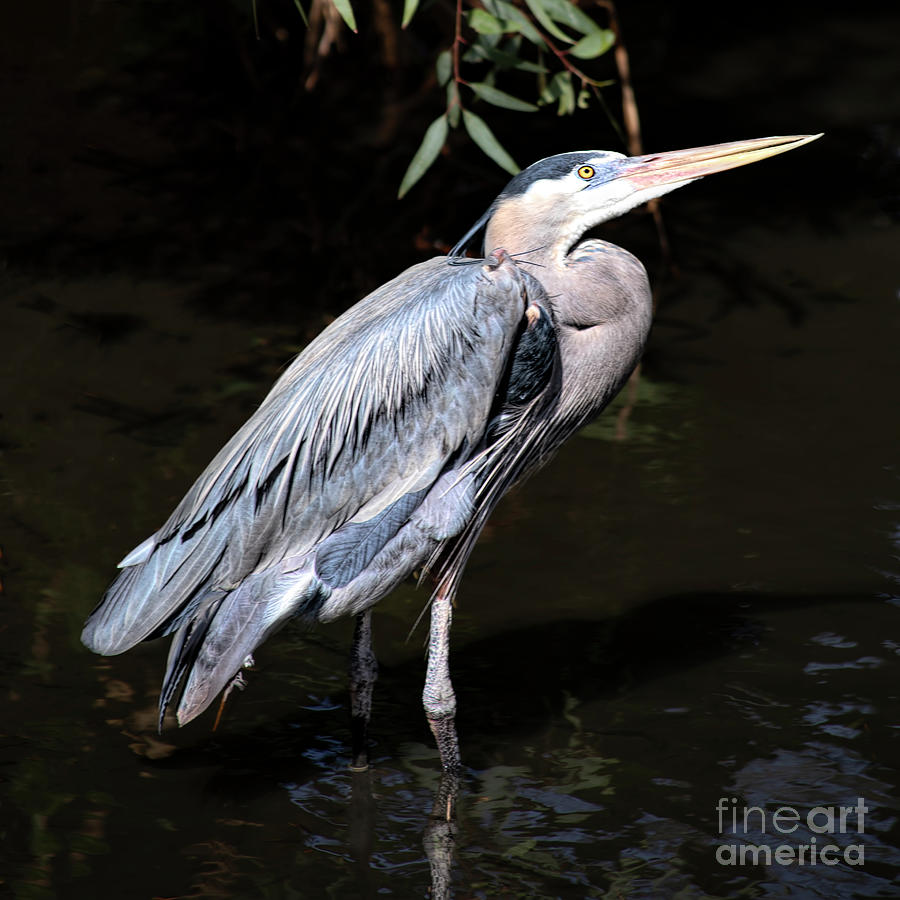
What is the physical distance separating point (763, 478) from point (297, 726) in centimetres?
229

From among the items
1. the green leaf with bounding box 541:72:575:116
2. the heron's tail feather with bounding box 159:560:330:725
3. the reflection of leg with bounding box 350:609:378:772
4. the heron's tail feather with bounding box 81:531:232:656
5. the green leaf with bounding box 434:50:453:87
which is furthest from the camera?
the green leaf with bounding box 541:72:575:116

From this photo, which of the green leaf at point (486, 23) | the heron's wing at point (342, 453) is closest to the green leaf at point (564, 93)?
the green leaf at point (486, 23)

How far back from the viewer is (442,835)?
12.5ft

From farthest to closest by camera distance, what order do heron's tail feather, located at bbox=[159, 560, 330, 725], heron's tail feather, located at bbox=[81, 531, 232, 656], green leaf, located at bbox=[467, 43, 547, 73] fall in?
green leaf, located at bbox=[467, 43, 547, 73]
heron's tail feather, located at bbox=[81, 531, 232, 656]
heron's tail feather, located at bbox=[159, 560, 330, 725]

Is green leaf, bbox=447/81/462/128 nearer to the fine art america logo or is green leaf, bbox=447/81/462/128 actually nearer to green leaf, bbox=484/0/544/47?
green leaf, bbox=484/0/544/47

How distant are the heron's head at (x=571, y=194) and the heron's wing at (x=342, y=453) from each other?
0.22 metres

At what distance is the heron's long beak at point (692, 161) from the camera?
3.99 meters

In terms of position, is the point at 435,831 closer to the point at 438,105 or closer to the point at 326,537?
the point at 326,537

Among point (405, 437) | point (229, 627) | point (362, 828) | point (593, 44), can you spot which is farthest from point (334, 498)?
point (593, 44)

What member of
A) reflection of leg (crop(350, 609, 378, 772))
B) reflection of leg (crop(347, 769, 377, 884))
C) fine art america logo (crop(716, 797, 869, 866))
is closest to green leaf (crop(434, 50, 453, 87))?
reflection of leg (crop(350, 609, 378, 772))

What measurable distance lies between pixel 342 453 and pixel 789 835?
5.06 ft

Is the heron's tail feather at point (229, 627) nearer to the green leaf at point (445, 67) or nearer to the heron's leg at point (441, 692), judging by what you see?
the heron's leg at point (441, 692)

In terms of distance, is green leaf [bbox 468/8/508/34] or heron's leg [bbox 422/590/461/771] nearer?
heron's leg [bbox 422/590/461/771]

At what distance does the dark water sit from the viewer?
375 cm
